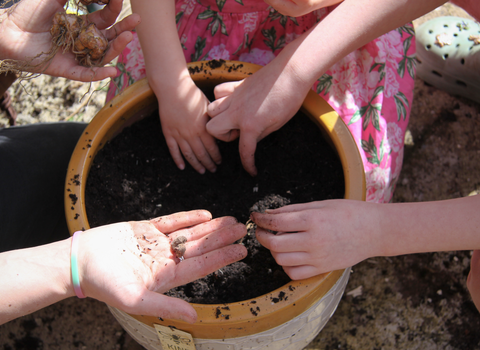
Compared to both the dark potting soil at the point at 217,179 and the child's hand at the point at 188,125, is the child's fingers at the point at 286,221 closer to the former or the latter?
the dark potting soil at the point at 217,179

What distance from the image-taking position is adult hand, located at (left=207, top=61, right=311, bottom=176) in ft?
3.18

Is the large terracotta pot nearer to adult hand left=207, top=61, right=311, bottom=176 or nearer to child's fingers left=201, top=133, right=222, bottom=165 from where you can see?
adult hand left=207, top=61, right=311, bottom=176

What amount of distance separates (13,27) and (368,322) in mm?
1478

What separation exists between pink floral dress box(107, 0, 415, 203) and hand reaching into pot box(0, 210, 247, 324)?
53 cm

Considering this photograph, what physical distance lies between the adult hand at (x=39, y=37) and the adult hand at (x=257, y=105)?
1.07 ft

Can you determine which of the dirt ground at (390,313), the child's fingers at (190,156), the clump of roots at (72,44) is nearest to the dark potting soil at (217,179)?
the child's fingers at (190,156)

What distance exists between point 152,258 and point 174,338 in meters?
0.19

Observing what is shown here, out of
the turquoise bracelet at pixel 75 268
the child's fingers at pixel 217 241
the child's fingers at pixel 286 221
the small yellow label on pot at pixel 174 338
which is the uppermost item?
the turquoise bracelet at pixel 75 268

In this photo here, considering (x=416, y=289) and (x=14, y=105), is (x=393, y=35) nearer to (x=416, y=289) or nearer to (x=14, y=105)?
(x=416, y=289)

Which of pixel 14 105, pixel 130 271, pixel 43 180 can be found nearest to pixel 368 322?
pixel 130 271

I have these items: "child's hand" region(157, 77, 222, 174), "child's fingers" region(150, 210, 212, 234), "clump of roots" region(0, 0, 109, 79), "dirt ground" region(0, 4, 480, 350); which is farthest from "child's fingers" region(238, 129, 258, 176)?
"dirt ground" region(0, 4, 480, 350)

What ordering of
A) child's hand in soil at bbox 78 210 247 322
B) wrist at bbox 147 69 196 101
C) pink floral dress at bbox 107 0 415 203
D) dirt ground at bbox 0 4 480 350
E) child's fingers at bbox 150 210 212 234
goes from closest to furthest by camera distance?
1. child's hand in soil at bbox 78 210 247 322
2. child's fingers at bbox 150 210 212 234
3. wrist at bbox 147 69 196 101
4. pink floral dress at bbox 107 0 415 203
5. dirt ground at bbox 0 4 480 350

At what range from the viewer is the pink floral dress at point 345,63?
115 centimetres

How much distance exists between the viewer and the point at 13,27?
99cm
